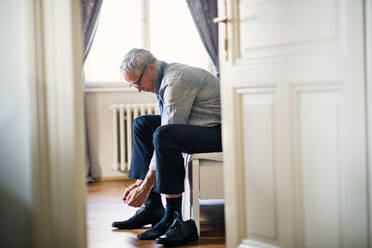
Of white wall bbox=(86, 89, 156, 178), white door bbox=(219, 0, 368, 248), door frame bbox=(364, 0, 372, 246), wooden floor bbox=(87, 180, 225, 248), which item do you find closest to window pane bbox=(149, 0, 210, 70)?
white wall bbox=(86, 89, 156, 178)

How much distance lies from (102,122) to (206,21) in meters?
1.37

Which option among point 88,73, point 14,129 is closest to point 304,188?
point 14,129

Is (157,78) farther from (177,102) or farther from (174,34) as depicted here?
(174,34)

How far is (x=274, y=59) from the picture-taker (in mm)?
1857

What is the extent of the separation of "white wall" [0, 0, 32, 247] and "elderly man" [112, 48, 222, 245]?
803 mm

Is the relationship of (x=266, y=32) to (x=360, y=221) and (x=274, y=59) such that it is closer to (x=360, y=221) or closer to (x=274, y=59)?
(x=274, y=59)

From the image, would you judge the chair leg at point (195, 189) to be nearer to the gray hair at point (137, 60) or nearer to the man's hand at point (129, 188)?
the man's hand at point (129, 188)

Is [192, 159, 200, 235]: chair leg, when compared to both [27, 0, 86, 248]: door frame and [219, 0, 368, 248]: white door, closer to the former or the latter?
[219, 0, 368, 248]: white door

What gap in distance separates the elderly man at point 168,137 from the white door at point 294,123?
20.2 inches

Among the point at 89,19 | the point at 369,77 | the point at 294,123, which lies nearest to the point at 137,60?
the point at 294,123

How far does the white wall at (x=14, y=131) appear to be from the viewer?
1.78 meters

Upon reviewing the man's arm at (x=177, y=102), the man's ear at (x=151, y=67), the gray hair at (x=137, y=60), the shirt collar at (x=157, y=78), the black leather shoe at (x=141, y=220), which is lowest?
the black leather shoe at (x=141, y=220)

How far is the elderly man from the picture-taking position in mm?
2473

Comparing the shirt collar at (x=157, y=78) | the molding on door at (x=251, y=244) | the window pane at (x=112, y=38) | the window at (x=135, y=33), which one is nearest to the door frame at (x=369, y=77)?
the molding on door at (x=251, y=244)
